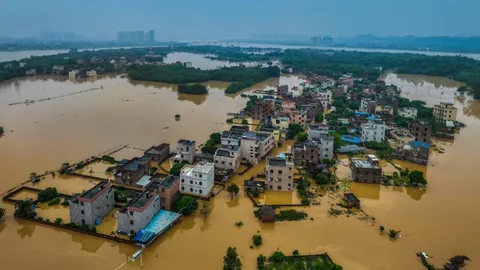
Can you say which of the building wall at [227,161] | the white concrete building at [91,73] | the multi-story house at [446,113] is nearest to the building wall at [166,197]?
the building wall at [227,161]

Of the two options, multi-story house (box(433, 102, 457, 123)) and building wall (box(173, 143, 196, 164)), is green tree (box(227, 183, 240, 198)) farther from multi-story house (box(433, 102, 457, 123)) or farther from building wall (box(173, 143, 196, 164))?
multi-story house (box(433, 102, 457, 123))

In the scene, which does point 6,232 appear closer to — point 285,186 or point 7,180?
point 7,180

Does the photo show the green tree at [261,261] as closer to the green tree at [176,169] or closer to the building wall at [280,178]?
the building wall at [280,178]

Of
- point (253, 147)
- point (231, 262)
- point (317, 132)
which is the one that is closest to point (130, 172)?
point (253, 147)

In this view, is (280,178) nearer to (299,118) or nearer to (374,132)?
(374,132)

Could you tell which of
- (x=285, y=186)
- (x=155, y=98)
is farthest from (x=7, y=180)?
(x=155, y=98)
